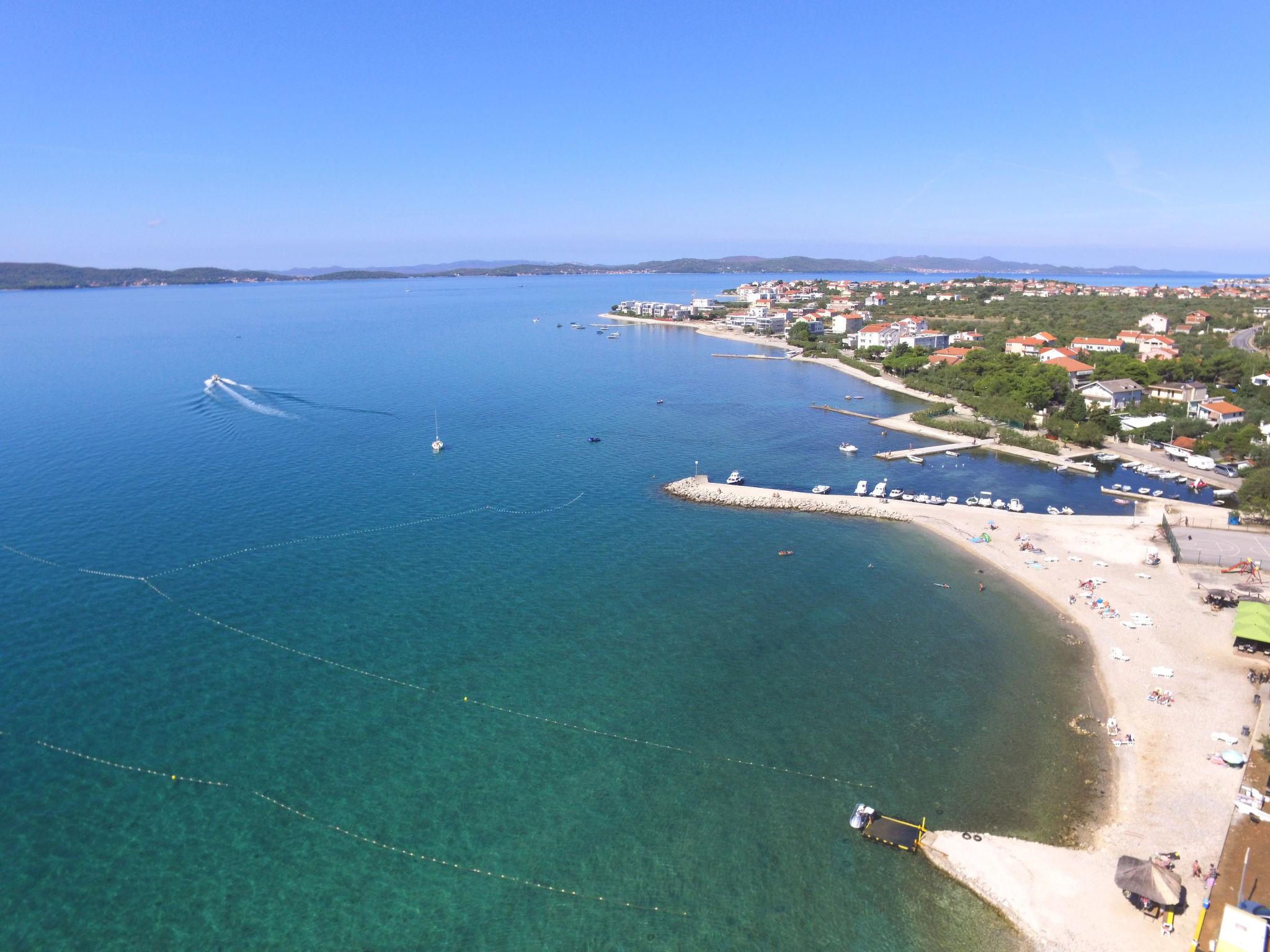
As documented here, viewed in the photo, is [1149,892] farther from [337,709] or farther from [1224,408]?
[1224,408]

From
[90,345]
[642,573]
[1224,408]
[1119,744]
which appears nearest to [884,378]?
[1224,408]

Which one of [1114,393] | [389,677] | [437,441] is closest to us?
[389,677]

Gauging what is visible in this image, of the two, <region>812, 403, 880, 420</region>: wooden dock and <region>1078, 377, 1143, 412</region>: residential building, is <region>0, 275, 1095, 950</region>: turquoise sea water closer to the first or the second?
<region>812, 403, 880, 420</region>: wooden dock

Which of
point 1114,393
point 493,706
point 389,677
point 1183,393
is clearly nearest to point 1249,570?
point 493,706

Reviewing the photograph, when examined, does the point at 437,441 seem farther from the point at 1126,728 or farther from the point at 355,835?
the point at 1126,728

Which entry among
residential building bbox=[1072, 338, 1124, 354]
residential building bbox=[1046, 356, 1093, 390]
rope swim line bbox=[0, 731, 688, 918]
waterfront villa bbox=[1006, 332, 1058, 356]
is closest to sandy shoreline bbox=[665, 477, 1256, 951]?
rope swim line bbox=[0, 731, 688, 918]

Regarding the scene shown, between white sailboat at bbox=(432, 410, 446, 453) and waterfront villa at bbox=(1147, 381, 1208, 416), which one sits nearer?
white sailboat at bbox=(432, 410, 446, 453)

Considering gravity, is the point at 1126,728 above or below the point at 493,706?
below
